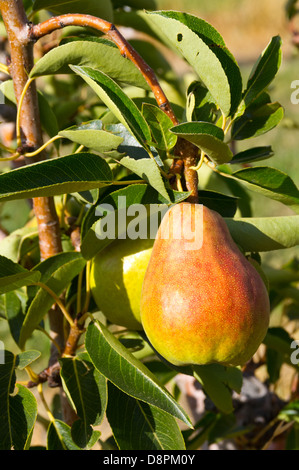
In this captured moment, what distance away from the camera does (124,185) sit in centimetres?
73

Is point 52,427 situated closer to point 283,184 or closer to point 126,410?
point 126,410

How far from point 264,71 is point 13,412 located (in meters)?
0.51

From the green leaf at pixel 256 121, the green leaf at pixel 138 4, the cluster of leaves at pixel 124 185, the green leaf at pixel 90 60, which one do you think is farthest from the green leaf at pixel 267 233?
the green leaf at pixel 138 4

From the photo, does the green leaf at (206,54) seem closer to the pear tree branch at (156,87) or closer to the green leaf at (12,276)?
the pear tree branch at (156,87)

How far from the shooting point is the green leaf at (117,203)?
0.64 m

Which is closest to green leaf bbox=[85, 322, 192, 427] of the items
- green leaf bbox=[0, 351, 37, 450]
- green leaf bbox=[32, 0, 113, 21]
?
green leaf bbox=[0, 351, 37, 450]

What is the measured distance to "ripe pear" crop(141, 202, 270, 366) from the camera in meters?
0.57

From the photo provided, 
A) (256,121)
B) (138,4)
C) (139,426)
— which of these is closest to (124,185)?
(256,121)

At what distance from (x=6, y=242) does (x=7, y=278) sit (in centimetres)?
21

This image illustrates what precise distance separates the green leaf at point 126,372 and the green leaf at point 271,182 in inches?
9.5

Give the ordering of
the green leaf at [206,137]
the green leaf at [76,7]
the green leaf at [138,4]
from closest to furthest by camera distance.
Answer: the green leaf at [206,137] < the green leaf at [76,7] < the green leaf at [138,4]

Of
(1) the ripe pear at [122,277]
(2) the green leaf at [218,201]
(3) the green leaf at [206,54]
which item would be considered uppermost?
(3) the green leaf at [206,54]
